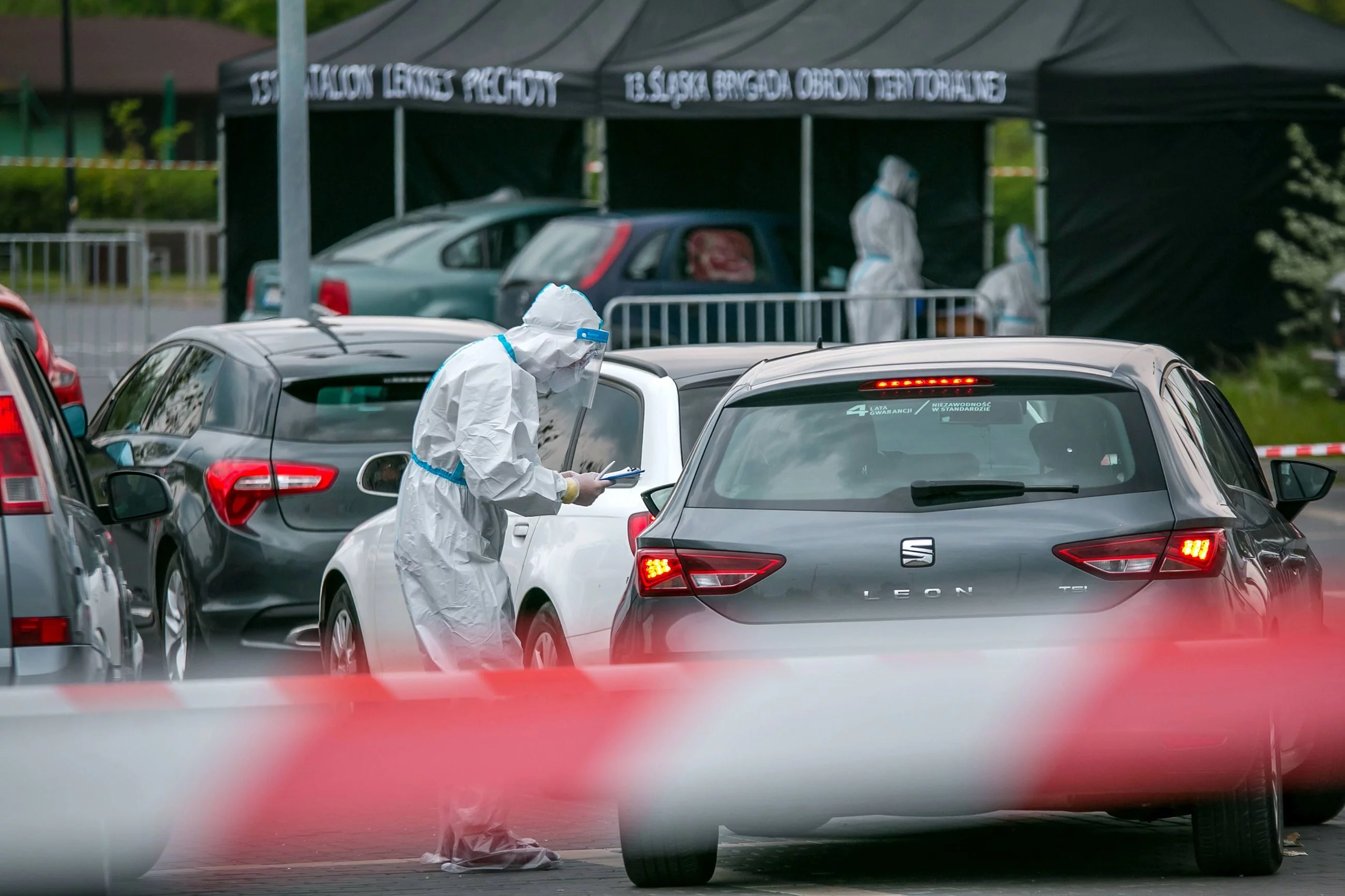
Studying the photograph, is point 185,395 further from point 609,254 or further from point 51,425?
point 609,254

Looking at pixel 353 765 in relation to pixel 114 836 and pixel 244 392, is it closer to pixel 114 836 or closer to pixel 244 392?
pixel 114 836

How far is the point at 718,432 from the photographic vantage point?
638 centimetres

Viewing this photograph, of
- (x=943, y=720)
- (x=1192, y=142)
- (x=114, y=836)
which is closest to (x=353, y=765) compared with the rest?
(x=114, y=836)

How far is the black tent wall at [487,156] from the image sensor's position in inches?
1008

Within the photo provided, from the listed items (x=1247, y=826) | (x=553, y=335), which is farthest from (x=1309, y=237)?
(x=1247, y=826)

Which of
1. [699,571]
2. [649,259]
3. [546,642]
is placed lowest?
[546,642]

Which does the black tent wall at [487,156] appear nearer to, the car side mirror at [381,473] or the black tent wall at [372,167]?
the black tent wall at [372,167]

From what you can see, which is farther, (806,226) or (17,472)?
(806,226)

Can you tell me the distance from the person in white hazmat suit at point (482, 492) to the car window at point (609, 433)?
2.01ft

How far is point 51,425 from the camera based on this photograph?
237 inches

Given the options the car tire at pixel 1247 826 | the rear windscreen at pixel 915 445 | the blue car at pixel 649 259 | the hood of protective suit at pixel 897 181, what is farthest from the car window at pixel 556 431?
the hood of protective suit at pixel 897 181

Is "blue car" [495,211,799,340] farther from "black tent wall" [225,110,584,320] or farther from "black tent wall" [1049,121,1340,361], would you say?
"black tent wall" [225,110,584,320]

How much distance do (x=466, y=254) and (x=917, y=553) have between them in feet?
48.3

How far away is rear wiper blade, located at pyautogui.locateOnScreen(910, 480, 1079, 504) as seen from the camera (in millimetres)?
6004
